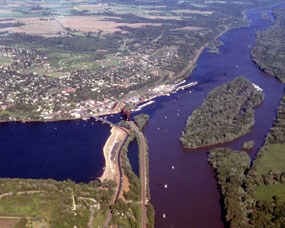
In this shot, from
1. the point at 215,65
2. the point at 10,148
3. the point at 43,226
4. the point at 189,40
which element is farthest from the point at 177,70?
the point at 43,226

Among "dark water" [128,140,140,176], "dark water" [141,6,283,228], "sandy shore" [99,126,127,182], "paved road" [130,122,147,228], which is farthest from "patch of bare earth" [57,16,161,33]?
"dark water" [128,140,140,176]

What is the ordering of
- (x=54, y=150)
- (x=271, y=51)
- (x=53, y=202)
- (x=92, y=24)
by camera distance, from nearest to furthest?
(x=53, y=202), (x=54, y=150), (x=271, y=51), (x=92, y=24)

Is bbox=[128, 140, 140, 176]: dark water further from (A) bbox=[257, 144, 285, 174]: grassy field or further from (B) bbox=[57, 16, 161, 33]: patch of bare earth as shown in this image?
(B) bbox=[57, 16, 161, 33]: patch of bare earth

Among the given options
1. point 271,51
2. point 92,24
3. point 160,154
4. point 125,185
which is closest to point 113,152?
point 160,154

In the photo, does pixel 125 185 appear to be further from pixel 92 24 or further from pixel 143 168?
pixel 92 24

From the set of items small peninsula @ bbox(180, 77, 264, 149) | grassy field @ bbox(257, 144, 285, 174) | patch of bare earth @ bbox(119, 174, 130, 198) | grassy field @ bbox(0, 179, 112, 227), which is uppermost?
small peninsula @ bbox(180, 77, 264, 149)

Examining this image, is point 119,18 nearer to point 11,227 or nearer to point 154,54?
point 154,54
